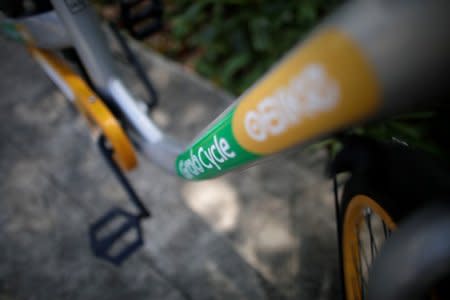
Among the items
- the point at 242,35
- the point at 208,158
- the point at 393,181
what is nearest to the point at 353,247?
the point at 393,181

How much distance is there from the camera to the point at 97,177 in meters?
1.97

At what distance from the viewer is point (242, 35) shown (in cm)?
243

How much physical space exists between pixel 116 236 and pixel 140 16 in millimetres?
1116

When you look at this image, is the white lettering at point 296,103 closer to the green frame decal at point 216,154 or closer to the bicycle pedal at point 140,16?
the green frame decal at point 216,154

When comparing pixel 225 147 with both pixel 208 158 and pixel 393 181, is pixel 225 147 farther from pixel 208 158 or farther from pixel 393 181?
pixel 393 181

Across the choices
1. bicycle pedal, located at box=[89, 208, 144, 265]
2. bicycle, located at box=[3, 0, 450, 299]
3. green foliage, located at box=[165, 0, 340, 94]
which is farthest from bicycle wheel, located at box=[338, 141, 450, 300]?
green foliage, located at box=[165, 0, 340, 94]

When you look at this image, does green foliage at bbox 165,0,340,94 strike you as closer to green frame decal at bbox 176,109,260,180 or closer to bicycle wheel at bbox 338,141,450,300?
green frame decal at bbox 176,109,260,180

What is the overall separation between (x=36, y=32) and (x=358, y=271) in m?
1.55

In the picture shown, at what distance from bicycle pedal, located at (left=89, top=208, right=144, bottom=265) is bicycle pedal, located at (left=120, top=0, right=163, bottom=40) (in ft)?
3.08

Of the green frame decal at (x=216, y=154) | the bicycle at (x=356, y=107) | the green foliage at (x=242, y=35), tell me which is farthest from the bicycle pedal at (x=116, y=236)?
the green foliage at (x=242, y=35)

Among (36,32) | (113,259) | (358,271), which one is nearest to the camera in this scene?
(358,271)

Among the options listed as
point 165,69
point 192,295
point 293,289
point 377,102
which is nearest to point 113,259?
point 192,295

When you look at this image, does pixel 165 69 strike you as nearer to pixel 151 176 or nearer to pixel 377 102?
pixel 151 176

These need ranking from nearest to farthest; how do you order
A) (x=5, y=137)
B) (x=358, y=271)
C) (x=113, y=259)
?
(x=358, y=271) < (x=113, y=259) < (x=5, y=137)
